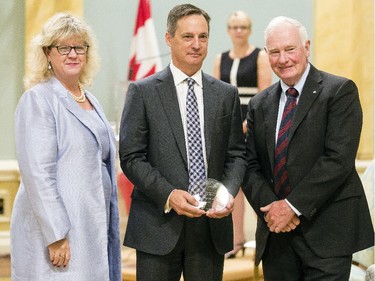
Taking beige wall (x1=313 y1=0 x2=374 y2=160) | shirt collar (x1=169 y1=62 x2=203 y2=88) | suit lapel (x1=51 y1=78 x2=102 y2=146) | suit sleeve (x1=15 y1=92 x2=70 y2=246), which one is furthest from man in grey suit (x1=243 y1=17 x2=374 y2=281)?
beige wall (x1=313 y1=0 x2=374 y2=160)

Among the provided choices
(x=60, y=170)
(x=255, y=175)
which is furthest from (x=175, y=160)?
(x=60, y=170)

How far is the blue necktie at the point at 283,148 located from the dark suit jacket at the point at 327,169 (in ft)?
0.09

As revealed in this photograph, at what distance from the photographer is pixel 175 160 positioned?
349 cm

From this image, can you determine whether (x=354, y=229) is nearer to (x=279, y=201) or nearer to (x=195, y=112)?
(x=279, y=201)

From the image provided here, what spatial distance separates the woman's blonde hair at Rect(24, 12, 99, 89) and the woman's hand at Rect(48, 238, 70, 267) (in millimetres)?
694

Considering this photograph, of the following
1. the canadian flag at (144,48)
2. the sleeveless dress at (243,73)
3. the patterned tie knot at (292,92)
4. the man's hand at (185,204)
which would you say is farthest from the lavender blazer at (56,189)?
the sleeveless dress at (243,73)

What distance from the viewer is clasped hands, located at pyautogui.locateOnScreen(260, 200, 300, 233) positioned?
11.3ft

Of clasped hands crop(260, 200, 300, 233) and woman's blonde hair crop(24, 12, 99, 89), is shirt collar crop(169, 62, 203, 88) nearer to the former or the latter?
woman's blonde hair crop(24, 12, 99, 89)

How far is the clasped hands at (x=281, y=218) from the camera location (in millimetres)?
3447

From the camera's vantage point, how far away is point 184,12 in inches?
139

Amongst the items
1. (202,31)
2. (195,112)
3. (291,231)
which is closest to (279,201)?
(291,231)

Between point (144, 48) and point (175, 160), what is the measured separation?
348 cm

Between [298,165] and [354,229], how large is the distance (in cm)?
37

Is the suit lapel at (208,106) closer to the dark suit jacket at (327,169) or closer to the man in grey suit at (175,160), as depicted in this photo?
the man in grey suit at (175,160)
